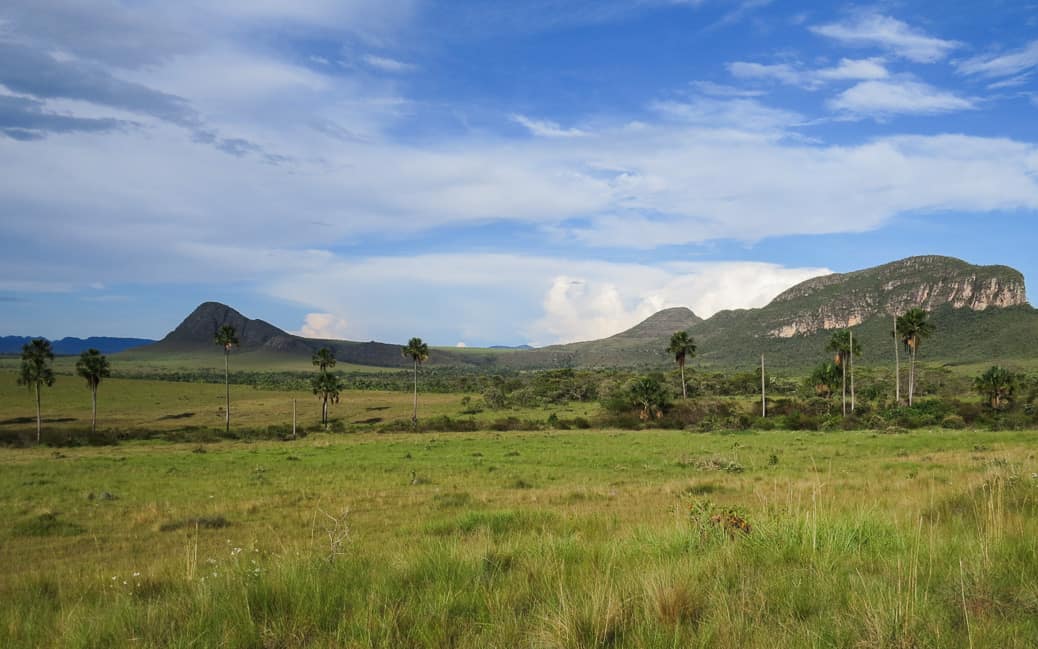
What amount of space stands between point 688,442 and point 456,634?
4363 centimetres

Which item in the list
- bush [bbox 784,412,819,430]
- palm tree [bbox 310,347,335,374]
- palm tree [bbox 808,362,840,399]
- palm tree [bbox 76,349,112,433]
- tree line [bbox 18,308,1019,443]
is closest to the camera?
bush [bbox 784,412,819,430]

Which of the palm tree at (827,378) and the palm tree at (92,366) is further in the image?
the palm tree at (827,378)

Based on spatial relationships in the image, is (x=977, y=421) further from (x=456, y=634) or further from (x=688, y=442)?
(x=456, y=634)

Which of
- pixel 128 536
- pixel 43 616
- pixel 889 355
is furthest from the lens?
pixel 889 355

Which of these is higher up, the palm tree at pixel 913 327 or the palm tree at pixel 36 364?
the palm tree at pixel 913 327

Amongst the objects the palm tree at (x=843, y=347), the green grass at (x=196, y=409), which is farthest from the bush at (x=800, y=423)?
the green grass at (x=196, y=409)

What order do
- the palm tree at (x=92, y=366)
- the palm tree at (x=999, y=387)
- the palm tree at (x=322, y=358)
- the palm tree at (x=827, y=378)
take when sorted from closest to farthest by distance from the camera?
the palm tree at (x=999, y=387) → the palm tree at (x=92, y=366) → the palm tree at (x=827, y=378) → the palm tree at (x=322, y=358)

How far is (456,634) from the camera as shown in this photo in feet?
14.4

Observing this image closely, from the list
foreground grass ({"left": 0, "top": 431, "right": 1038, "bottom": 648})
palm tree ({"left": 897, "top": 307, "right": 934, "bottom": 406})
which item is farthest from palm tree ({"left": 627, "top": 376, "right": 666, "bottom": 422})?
foreground grass ({"left": 0, "top": 431, "right": 1038, "bottom": 648})

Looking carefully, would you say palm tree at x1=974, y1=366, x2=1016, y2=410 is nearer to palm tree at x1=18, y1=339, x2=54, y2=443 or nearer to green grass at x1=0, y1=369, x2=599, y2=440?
green grass at x1=0, y1=369, x2=599, y2=440

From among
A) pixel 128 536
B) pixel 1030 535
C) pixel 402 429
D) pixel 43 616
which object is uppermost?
pixel 1030 535

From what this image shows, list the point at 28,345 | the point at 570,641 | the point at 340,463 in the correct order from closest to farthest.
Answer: the point at 570,641
the point at 340,463
the point at 28,345

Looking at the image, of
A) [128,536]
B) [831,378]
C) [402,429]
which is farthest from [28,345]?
[831,378]

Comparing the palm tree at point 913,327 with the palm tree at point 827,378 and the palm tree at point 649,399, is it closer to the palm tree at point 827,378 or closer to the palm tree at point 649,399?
the palm tree at point 827,378
